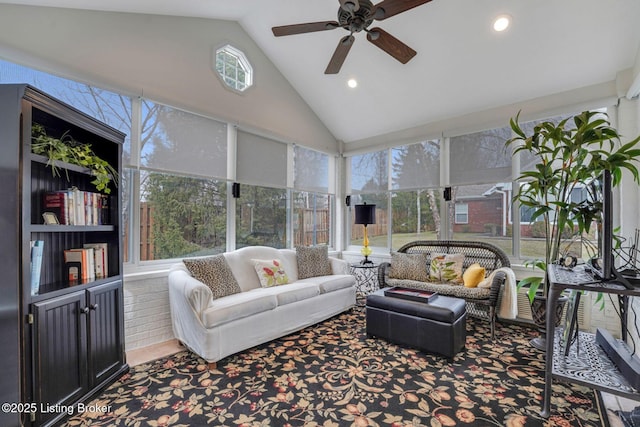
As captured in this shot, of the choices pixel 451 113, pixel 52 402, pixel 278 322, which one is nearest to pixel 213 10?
pixel 451 113

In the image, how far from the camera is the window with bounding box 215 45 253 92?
3.87 metres

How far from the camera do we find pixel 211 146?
372cm

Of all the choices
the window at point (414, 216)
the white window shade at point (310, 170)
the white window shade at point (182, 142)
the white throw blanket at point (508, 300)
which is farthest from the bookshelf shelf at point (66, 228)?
the window at point (414, 216)

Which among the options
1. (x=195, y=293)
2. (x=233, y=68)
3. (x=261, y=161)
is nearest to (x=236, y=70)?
(x=233, y=68)

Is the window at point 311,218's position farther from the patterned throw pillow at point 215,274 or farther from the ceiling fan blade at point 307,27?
the ceiling fan blade at point 307,27

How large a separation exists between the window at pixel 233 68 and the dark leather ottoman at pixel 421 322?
3310mm

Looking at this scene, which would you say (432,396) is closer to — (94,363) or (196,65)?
(94,363)

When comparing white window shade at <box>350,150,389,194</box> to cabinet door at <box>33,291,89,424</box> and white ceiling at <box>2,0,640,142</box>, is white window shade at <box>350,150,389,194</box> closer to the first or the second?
white ceiling at <box>2,0,640,142</box>

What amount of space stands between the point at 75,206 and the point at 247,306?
5.23 ft

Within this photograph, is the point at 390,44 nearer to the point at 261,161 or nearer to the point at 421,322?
the point at 261,161

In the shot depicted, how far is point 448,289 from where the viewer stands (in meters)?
3.38

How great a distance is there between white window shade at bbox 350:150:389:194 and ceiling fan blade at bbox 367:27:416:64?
2507mm

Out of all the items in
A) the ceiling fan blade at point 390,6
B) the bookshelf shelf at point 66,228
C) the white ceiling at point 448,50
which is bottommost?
the bookshelf shelf at point 66,228

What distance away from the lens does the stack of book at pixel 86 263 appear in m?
2.21
